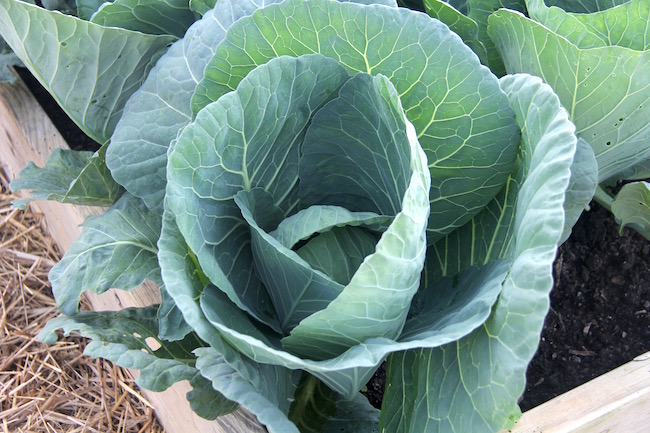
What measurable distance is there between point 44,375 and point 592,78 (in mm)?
1838

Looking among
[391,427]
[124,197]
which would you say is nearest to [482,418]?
[391,427]

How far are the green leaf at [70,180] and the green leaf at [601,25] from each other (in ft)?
3.25

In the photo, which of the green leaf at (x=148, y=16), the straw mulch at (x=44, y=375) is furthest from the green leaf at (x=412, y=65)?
the straw mulch at (x=44, y=375)

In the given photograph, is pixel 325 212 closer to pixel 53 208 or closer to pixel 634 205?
pixel 634 205

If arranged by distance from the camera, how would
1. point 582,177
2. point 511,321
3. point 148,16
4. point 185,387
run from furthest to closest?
point 148,16
point 185,387
point 582,177
point 511,321

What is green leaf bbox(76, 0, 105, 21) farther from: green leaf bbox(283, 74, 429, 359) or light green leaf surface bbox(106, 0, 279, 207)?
green leaf bbox(283, 74, 429, 359)

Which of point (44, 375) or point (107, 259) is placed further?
point (44, 375)

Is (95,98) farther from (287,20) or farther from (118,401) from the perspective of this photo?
(118,401)

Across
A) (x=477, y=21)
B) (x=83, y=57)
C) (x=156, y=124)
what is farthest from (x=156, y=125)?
(x=477, y=21)

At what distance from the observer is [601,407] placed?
46.6 inches

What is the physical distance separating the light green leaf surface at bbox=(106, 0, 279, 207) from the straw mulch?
2.91ft

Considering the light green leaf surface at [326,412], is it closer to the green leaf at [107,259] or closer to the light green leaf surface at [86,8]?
the green leaf at [107,259]

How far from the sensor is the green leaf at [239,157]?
100cm

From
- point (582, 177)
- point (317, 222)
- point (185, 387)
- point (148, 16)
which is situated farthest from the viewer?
point (148, 16)
